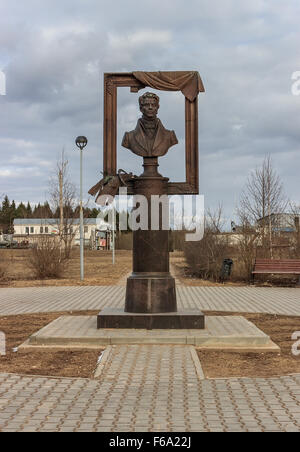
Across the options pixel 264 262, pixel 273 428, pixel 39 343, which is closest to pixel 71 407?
pixel 273 428

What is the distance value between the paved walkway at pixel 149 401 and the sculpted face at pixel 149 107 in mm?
4078

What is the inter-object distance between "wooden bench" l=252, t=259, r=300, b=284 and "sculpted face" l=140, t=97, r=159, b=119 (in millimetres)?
9104

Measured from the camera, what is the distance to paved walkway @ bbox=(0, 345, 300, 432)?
4383 mm

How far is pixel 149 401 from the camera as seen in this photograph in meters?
5.05

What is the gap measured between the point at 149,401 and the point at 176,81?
5.60m

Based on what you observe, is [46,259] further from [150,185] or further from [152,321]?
[152,321]

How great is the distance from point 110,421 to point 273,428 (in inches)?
51.7

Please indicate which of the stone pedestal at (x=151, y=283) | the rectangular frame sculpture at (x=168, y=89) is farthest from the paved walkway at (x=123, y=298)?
the rectangular frame sculpture at (x=168, y=89)

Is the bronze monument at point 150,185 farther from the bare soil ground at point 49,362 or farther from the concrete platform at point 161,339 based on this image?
the bare soil ground at point 49,362

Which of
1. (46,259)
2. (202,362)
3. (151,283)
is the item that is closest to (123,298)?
(151,283)

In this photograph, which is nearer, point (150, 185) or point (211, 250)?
point (150, 185)

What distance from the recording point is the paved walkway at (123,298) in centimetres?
1167

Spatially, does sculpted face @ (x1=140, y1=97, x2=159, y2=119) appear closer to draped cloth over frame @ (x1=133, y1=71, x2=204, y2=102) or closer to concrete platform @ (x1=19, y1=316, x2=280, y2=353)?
draped cloth over frame @ (x1=133, y1=71, x2=204, y2=102)

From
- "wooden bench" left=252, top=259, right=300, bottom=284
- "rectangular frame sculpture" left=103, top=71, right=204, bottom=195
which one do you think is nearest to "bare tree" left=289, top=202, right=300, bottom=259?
"wooden bench" left=252, top=259, right=300, bottom=284
